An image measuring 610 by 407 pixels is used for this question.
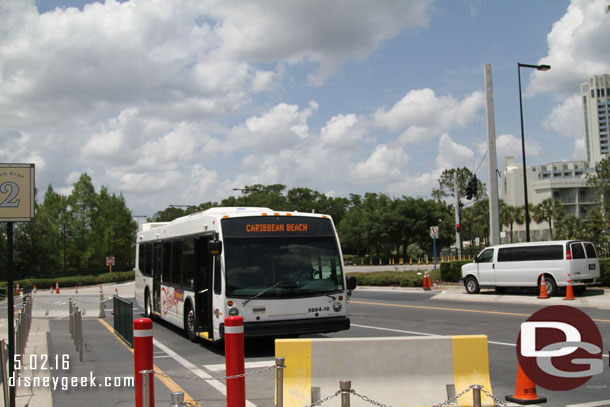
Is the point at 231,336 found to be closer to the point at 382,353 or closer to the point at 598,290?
the point at 382,353

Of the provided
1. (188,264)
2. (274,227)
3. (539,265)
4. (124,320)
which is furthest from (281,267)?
(539,265)

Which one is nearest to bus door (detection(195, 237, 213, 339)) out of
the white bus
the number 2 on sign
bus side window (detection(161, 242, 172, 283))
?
the white bus

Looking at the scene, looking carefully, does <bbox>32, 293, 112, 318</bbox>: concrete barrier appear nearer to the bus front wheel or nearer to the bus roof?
the bus front wheel

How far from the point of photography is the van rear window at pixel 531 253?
21.9 metres

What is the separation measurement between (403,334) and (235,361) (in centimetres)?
855

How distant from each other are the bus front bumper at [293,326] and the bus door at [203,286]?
53.1 inches

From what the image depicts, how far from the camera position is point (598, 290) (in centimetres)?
2348

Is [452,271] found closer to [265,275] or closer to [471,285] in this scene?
[471,285]

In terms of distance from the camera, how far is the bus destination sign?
11.8m

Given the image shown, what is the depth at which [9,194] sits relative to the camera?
22.8ft

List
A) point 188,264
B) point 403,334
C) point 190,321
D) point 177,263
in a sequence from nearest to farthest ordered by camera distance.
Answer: point 190,321, point 188,264, point 403,334, point 177,263

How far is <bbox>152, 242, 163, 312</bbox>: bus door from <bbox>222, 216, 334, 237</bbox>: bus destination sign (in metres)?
5.16

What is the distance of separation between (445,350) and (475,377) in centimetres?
45

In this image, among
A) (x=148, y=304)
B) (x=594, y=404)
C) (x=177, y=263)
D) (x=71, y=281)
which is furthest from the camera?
(x=71, y=281)
